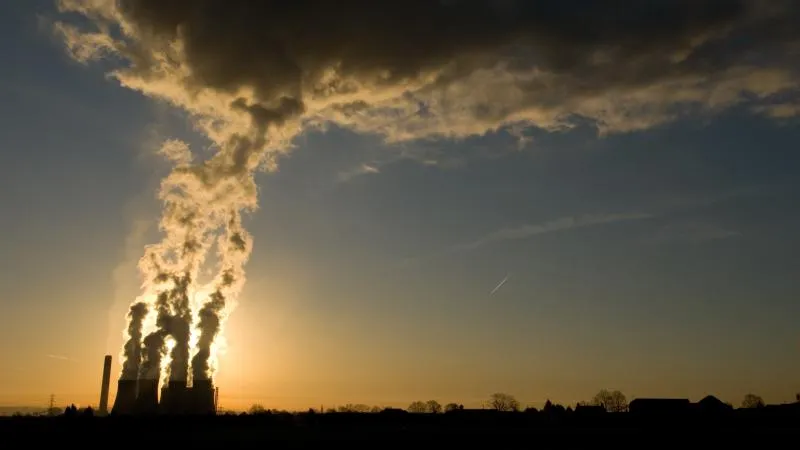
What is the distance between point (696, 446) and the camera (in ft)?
153

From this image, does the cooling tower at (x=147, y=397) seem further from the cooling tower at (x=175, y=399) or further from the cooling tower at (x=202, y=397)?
the cooling tower at (x=202, y=397)

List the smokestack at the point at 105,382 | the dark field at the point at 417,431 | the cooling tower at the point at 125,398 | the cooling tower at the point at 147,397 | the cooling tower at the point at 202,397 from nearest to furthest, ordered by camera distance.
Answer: the dark field at the point at 417,431
the cooling tower at the point at 125,398
the cooling tower at the point at 147,397
the cooling tower at the point at 202,397
the smokestack at the point at 105,382

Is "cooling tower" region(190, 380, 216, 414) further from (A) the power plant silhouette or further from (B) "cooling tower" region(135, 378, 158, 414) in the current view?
(B) "cooling tower" region(135, 378, 158, 414)

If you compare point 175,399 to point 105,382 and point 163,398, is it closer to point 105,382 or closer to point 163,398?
point 163,398

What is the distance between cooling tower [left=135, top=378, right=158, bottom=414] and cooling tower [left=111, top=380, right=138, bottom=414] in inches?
28.3

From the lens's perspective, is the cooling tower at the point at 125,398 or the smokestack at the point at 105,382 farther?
the smokestack at the point at 105,382

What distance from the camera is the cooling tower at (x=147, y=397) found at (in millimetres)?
98250

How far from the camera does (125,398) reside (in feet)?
324

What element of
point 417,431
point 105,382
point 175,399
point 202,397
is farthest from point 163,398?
point 417,431

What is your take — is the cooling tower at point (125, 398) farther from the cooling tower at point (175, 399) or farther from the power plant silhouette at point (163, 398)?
the cooling tower at point (175, 399)

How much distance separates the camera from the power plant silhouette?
321 ft

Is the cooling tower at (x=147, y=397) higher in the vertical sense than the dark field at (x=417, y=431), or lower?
higher

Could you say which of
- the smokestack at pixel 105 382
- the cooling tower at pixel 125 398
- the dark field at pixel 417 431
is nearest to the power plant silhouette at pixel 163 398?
the cooling tower at pixel 125 398

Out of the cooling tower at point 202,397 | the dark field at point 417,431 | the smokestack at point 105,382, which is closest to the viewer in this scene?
the dark field at point 417,431
